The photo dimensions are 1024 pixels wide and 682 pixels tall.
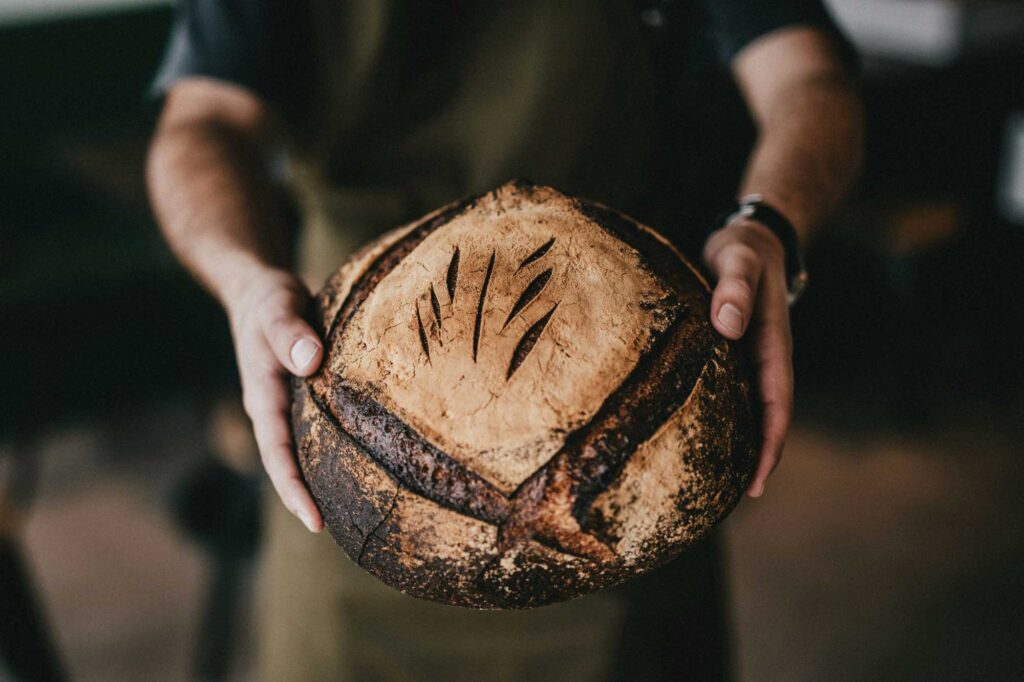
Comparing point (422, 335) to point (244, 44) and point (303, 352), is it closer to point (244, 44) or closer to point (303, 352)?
Answer: point (303, 352)

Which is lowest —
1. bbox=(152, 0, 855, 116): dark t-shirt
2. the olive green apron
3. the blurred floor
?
the blurred floor

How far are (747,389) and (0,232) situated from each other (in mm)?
3587

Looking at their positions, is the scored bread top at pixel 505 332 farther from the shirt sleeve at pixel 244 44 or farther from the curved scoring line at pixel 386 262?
the shirt sleeve at pixel 244 44

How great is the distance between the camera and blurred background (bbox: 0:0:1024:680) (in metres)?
2.76

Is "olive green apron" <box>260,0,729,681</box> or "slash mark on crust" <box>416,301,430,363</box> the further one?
"olive green apron" <box>260,0,729,681</box>

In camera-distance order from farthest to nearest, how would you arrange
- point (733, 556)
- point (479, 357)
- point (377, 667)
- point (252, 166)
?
point (733, 556), point (377, 667), point (252, 166), point (479, 357)

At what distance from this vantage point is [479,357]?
33.8 inches

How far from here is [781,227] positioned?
112cm

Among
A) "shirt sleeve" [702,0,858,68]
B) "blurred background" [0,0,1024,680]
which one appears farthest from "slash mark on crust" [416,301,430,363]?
"blurred background" [0,0,1024,680]

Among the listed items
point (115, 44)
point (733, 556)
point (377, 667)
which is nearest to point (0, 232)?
point (115, 44)

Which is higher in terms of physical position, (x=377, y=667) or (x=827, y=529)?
(x=377, y=667)

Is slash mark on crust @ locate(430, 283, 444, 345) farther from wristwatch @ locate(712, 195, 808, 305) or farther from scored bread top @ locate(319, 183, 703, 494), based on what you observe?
wristwatch @ locate(712, 195, 808, 305)

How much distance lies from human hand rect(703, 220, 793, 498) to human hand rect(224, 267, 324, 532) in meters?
0.48

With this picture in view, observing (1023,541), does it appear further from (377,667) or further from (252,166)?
(252,166)
